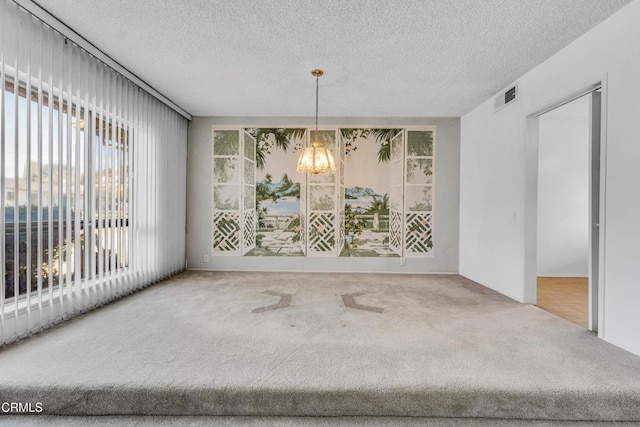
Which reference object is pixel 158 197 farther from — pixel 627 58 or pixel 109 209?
pixel 627 58

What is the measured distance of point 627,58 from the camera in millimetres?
2174

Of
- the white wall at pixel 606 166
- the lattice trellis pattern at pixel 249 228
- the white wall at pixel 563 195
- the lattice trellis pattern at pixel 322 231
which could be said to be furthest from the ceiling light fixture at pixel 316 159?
the white wall at pixel 563 195

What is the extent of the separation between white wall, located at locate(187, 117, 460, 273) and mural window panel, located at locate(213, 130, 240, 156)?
140mm

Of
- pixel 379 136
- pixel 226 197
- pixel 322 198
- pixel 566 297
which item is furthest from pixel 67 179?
pixel 566 297

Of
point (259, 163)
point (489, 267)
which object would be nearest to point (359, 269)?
point (489, 267)

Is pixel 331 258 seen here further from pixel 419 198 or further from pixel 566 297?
pixel 566 297

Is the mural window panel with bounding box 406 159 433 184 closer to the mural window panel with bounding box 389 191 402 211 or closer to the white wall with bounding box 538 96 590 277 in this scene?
the mural window panel with bounding box 389 191 402 211

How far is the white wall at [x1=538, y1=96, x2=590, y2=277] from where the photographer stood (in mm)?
4723

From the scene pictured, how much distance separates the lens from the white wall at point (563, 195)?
4.72 meters

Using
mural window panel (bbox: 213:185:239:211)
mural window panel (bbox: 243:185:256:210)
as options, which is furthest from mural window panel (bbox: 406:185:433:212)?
mural window panel (bbox: 213:185:239:211)

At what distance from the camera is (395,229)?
4742 millimetres

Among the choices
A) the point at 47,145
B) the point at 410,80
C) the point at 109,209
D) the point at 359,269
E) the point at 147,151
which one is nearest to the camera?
the point at 47,145

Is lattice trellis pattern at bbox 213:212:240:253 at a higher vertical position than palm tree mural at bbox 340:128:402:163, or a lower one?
lower

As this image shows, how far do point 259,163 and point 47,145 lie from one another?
273 centimetres
